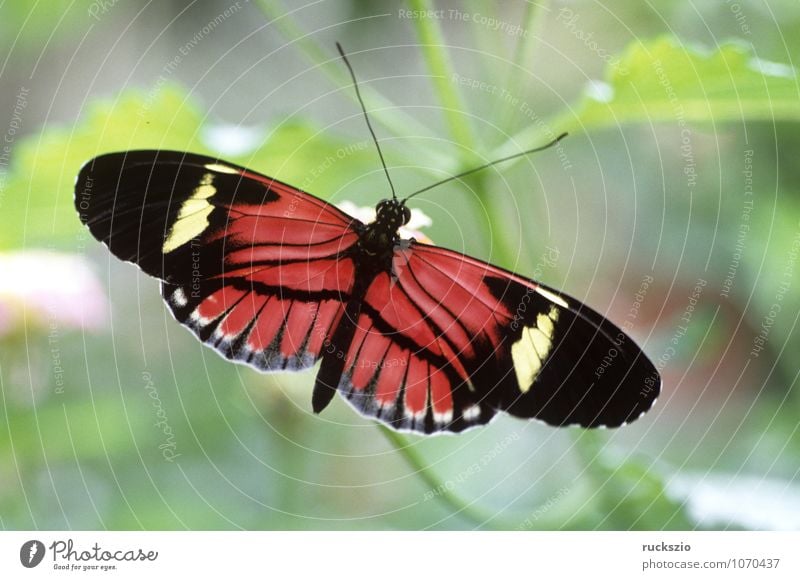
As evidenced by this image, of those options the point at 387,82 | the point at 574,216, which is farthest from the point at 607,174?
the point at 387,82

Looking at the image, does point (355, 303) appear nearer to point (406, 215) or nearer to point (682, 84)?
point (406, 215)

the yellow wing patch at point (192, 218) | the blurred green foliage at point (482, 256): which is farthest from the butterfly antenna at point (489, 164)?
the yellow wing patch at point (192, 218)

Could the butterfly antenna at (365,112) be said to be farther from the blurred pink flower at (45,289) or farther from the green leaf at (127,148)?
the blurred pink flower at (45,289)

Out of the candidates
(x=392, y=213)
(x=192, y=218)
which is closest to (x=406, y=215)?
(x=392, y=213)

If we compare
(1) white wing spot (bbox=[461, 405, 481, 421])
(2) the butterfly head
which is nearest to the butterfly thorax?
(2) the butterfly head

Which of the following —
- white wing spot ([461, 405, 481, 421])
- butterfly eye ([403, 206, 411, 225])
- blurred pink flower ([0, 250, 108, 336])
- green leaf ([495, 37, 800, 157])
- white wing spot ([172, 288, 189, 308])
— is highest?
green leaf ([495, 37, 800, 157])

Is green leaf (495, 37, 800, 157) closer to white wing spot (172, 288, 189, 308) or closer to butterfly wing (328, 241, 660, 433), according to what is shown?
butterfly wing (328, 241, 660, 433)

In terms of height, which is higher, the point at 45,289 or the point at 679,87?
the point at 679,87
